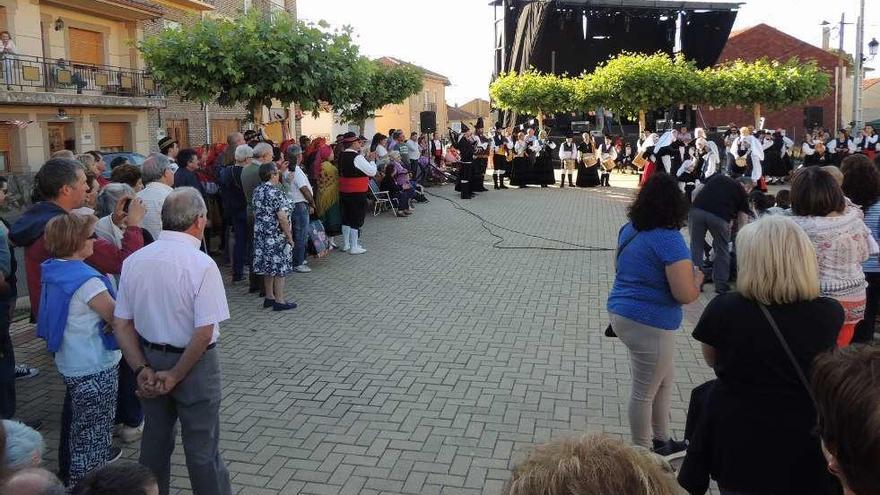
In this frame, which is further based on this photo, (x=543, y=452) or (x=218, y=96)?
(x=218, y=96)

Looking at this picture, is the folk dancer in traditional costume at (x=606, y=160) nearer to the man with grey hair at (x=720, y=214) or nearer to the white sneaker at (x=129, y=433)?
the man with grey hair at (x=720, y=214)

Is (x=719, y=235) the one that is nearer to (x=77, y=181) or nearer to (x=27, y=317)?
(x=77, y=181)

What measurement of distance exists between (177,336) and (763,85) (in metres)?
23.6

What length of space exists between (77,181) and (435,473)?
306 centimetres

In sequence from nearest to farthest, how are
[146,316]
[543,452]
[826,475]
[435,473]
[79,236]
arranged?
[543,452] < [826,475] < [146,316] < [79,236] < [435,473]

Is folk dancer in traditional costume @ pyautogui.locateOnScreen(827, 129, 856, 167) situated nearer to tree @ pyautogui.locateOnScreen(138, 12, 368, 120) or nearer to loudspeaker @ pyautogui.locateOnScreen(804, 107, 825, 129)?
loudspeaker @ pyautogui.locateOnScreen(804, 107, 825, 129)

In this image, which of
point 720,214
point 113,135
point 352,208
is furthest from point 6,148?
point 720,214

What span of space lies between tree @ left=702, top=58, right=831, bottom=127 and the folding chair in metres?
13.0

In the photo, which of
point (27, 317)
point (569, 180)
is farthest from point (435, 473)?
point (569, 180)

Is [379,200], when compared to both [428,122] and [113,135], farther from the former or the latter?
[113,135]

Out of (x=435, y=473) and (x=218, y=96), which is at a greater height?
(x=218, y=96)

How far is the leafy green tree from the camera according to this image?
2198 cm

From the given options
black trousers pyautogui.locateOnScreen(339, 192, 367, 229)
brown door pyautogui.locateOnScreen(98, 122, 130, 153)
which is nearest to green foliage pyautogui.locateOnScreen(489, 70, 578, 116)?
Answer: brown door pyautogui.locateOnScreen(98, 122, 130, 153)

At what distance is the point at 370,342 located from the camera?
6.70 m
